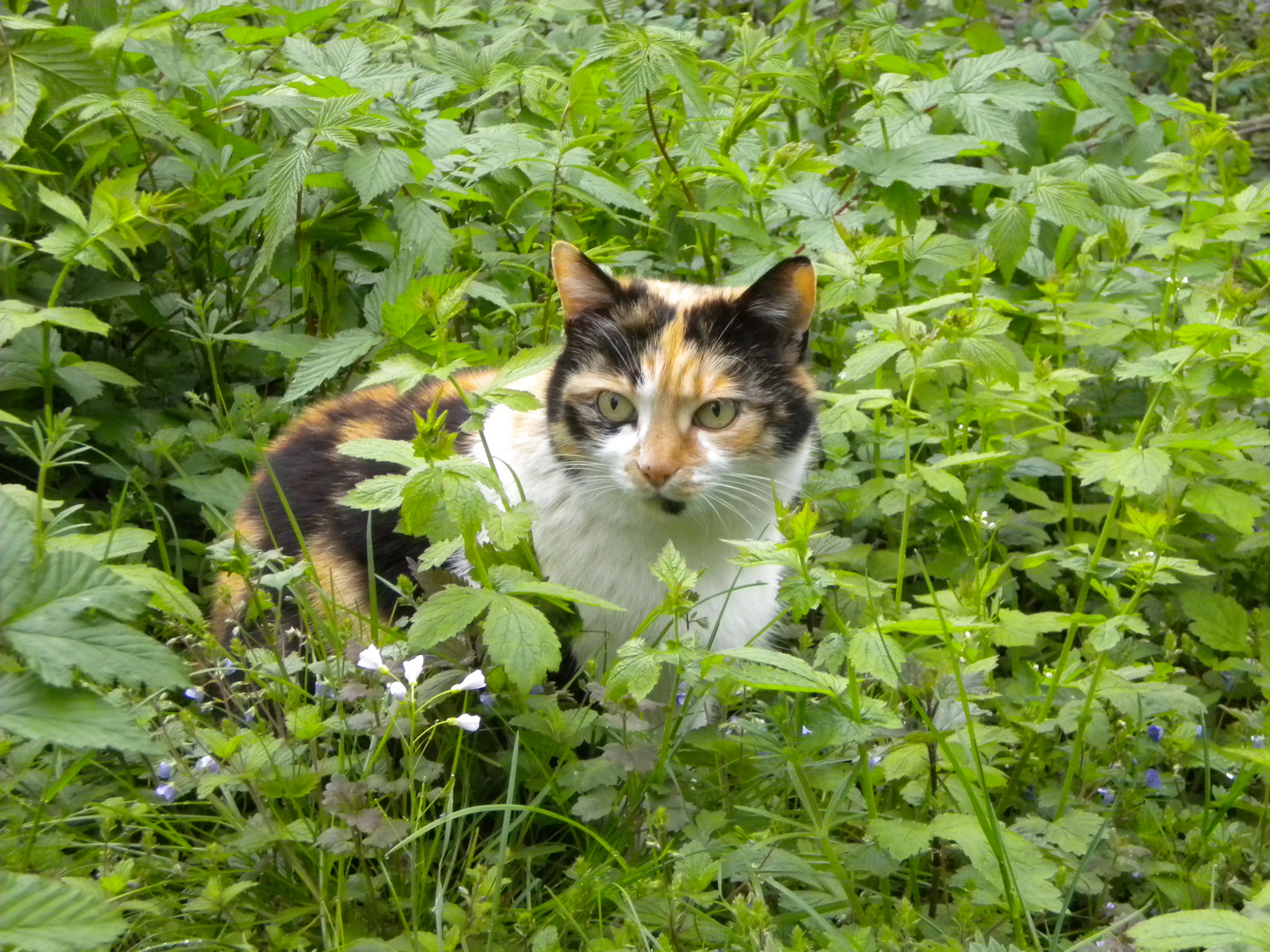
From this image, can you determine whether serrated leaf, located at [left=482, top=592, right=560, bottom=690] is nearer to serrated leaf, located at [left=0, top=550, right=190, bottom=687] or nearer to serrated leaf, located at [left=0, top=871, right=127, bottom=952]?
serrated leaf, located at [left=0, top=550, right=190, bottom=687]

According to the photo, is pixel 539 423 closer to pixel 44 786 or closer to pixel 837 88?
pixel 44 786

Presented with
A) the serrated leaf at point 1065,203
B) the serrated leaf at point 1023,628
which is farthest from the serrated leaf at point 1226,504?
the serrated leaf at point 1065,203

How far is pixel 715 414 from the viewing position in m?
2.84

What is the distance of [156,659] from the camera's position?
60.7 inches

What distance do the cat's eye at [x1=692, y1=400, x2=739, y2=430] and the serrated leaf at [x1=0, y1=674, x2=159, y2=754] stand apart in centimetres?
158

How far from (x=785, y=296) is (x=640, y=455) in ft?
1.93

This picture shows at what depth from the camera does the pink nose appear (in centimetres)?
264

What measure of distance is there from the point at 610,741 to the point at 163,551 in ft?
4.17

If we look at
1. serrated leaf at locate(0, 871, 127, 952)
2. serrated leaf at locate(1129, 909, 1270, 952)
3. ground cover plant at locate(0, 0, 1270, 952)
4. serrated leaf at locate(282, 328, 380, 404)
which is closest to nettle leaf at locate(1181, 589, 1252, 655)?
ground cover plant at locate(0, 0, 1270, 952)

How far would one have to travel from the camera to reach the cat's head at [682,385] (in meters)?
2.75

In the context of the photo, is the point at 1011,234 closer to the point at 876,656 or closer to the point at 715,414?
the point at 715,414

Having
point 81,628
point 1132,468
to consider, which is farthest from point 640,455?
point 81,628

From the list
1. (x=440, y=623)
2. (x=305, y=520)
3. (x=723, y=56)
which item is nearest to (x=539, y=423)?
(x=305, y=520)

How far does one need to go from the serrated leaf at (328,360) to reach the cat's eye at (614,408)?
2.16 feet
